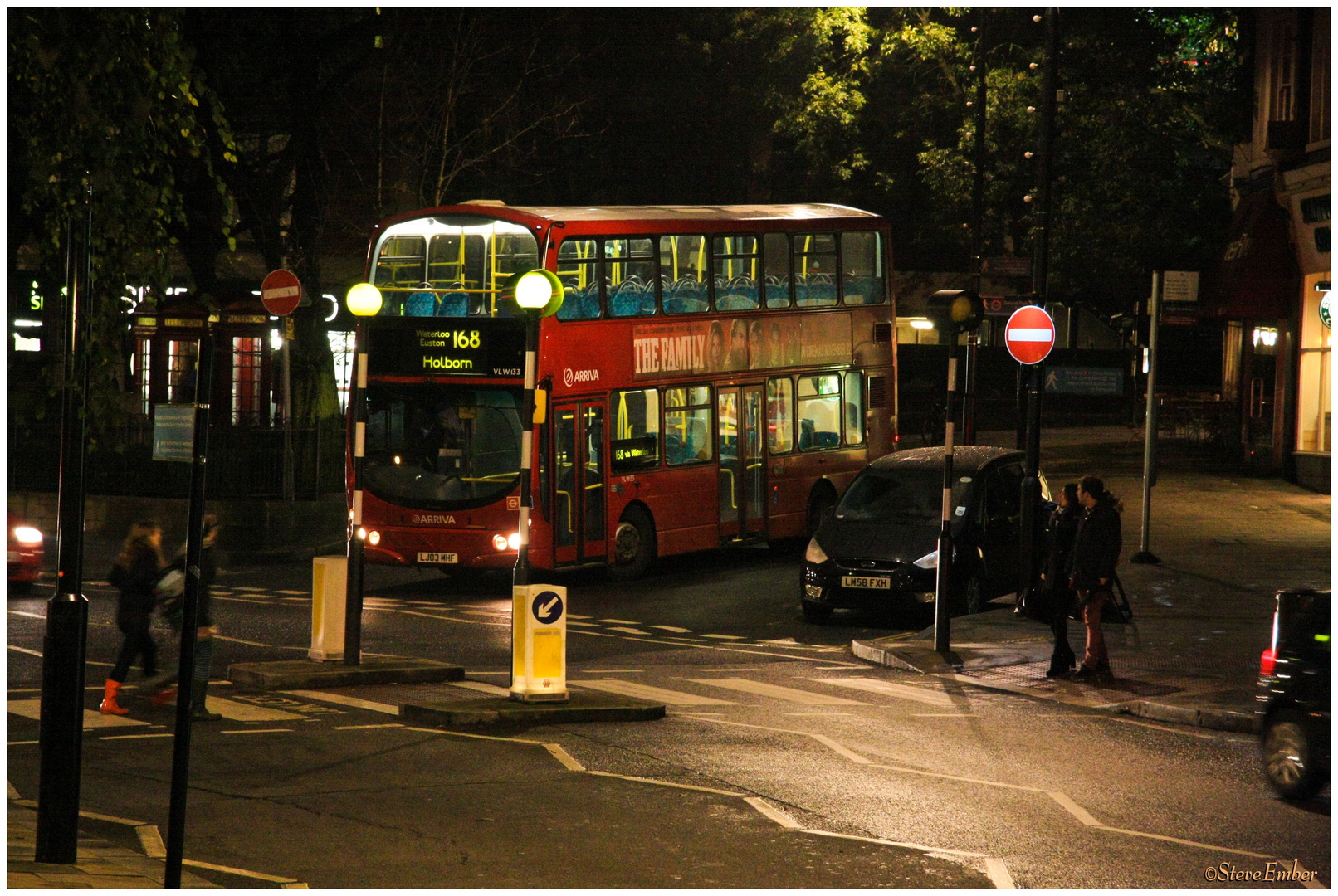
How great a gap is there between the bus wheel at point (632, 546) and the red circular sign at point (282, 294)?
16.5 feet

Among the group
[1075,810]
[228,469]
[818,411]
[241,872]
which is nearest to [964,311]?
[1075,810]

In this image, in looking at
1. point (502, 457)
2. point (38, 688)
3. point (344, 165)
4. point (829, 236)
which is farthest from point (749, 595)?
point (344, 165)

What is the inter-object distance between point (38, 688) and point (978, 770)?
23.8 feet

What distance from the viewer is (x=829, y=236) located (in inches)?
962

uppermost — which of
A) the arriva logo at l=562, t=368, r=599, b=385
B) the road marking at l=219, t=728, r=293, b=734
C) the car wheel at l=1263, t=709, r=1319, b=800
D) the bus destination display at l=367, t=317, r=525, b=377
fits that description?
the bus destination display at l=367, t=317, r=525, b=377

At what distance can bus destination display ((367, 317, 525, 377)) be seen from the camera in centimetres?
1956

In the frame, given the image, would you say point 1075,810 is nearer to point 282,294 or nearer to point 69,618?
point 69,618

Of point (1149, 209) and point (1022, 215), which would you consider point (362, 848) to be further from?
point (1149, 209)

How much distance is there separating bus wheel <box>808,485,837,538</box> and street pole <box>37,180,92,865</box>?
58.4ft

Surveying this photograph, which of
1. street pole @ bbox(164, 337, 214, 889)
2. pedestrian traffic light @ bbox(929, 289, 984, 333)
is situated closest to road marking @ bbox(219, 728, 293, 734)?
street pole @ bbox(164, 337, 214, 889)

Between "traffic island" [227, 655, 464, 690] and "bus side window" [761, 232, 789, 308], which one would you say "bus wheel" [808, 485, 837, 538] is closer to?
"bus side window" [761, 232, 789, 308]

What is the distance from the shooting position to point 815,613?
60.1 ft

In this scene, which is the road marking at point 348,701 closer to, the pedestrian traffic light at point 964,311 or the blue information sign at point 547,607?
the blue information sign at point 547,607

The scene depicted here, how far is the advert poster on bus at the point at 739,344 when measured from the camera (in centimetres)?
2153
